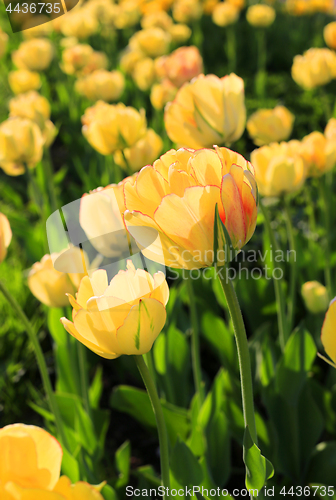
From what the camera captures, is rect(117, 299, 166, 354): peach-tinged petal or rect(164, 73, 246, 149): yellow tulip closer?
rect(117, 299, 166, 354): peach-tinged petal

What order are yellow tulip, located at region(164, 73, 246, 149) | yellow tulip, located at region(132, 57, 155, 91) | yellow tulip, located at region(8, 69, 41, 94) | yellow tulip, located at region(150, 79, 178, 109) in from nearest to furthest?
yellow tulip, located at region(164, 73, 246, 149) < yellow tulip, located at region(150, 79, 178, 109) < yellow tulip, located at region(132, 57, 155, 91) < yellow tulip, located at region(8, 69, 41, 94)

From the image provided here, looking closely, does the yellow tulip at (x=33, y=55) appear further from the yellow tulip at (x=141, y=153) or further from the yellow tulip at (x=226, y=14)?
the yellow tulip at (x=141, y=153)

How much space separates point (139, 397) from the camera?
1.10 m

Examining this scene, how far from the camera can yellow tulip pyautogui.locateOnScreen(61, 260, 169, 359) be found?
43cm

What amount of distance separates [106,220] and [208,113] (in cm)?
27

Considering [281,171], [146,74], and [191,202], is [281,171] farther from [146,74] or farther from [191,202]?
[146,74]

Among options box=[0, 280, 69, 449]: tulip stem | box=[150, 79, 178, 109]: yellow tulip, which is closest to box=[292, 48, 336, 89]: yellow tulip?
box=[150, 79, 178, 109]: yellow tulip

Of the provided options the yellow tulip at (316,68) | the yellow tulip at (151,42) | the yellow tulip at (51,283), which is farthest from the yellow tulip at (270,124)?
the yellow tulip at (151,42)

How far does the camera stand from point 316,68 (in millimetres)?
1625

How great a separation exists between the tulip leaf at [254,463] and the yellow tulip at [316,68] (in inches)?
57.7

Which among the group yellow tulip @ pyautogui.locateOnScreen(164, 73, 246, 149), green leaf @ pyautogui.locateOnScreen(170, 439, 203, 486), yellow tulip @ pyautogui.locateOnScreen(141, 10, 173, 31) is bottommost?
green leaf @ pyautogui.locateOnScreen(170, 439, 203, 486)

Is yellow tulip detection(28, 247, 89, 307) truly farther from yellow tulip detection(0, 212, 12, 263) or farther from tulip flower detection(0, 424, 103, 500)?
tulip flower detection(0, 424, 103, 500)

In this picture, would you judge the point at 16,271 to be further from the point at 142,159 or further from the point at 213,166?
the point at 213,166

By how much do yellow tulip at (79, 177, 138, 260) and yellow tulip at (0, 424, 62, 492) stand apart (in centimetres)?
34
